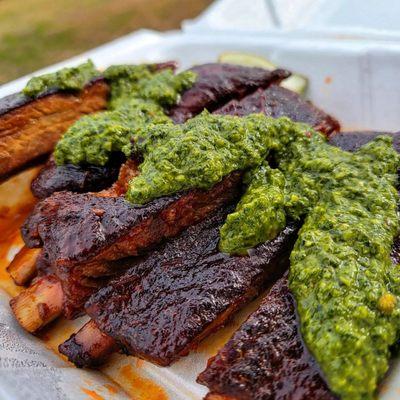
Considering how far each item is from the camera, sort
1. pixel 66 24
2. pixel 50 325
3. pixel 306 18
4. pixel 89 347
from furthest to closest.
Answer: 1. pixel 66 24
2. pixel 306 18
3. pixel 50 325
4. pixel 89 347

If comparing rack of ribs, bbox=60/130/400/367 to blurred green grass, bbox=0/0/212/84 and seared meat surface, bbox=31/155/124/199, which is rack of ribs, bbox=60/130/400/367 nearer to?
seared meat surface, bbox=31/155/124/199

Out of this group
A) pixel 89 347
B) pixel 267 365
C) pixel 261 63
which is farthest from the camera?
pixel 261 63

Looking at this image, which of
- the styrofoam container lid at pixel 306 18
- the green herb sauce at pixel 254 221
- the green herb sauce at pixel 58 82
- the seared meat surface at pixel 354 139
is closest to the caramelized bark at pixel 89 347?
the green herb sauce at pixel 254 221

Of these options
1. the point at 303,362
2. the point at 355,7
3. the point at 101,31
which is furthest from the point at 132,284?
the point at 101,31

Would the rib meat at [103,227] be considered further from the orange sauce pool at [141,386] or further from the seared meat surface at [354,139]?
the seared meat surface at [354,139]

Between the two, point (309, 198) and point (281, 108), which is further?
point (281, 108)

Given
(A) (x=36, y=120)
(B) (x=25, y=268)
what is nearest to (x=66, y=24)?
(A) (x=36, y=120)

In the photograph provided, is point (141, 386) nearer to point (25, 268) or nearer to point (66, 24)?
point (25, 268)
